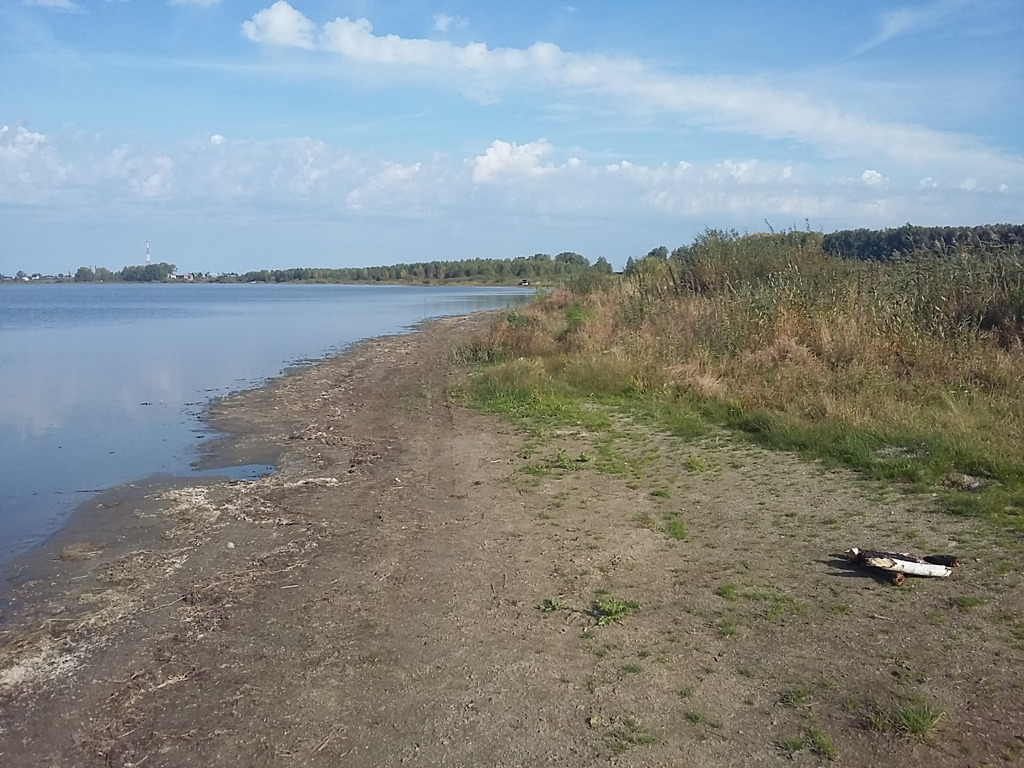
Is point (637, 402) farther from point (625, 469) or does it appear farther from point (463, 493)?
point (463, 493)

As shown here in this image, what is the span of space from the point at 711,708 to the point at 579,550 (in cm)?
247

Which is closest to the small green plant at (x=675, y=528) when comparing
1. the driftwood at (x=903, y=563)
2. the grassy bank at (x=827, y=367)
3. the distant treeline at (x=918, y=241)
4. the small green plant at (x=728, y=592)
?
the small green plant at (x=728, y=592)

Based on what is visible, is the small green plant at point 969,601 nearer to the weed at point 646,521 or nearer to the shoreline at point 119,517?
the weed at point 646,521

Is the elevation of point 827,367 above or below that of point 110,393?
above

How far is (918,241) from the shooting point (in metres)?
17.3

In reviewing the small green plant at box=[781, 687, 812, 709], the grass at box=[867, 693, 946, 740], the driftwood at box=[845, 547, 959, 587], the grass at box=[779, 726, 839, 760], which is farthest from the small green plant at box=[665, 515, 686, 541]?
the grass at box=[779, 726, 839, 760]

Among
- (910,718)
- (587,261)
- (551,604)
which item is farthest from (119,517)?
(587,261)

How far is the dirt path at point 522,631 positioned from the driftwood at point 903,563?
5.2 inches

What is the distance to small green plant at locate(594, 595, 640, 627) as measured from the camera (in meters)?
5.02

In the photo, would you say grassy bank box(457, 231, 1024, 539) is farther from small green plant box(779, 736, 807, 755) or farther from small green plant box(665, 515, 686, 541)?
small green plant box(779, 736, 807, 755)

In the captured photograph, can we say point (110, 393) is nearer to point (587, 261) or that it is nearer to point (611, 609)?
point (611, 609)

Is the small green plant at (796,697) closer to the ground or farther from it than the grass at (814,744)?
closer to the ground

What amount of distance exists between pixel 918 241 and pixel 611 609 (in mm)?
15298

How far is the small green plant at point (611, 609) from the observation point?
5.02 metres
